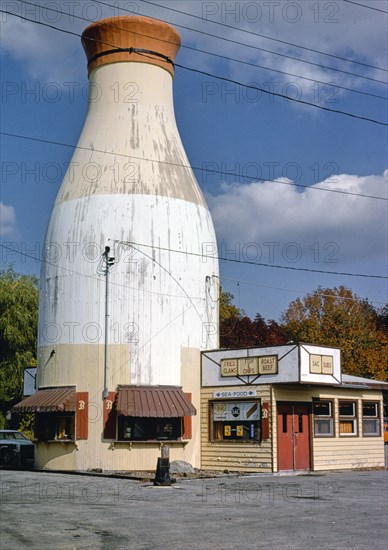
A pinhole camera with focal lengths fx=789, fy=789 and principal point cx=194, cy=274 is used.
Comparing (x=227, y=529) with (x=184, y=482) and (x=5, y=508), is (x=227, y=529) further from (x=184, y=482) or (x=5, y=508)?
(x=184, y=482)

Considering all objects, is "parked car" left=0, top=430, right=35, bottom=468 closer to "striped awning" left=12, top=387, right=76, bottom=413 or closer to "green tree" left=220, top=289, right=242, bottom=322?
"striped awning" left=12, top=387, right=76, bottom=413

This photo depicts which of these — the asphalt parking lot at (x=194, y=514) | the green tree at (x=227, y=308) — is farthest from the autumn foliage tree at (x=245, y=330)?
the asphalt parking lot at (x=194, y=514)

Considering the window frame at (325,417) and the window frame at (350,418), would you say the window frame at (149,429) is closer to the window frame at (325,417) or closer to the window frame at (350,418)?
the window frame at (325,417)

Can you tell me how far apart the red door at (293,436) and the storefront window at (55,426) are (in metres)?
7.34

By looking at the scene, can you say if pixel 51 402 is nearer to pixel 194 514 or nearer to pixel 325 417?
pixel 325 417

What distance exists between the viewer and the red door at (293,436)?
89.2 ft

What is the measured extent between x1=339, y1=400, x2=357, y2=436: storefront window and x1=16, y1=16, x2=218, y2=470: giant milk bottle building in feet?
17.6

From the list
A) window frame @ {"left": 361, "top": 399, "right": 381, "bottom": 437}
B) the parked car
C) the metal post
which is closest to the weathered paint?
the metal post

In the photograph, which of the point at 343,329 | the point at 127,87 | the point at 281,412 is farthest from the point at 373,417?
the point at 343,329

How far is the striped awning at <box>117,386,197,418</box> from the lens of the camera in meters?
26.6

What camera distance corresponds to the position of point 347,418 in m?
29.8

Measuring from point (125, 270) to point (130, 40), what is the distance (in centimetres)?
891

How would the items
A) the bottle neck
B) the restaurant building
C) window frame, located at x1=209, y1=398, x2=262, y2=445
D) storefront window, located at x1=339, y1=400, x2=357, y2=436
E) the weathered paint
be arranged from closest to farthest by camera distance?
the restaurant building → window frame, located at x1=209, y1=398, x2=262, y2=445 → the weathered paint → storefront window, located at x1=339, y1=400, x2=357, y2=436 → the bottle neck

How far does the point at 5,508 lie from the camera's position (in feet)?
52.5
